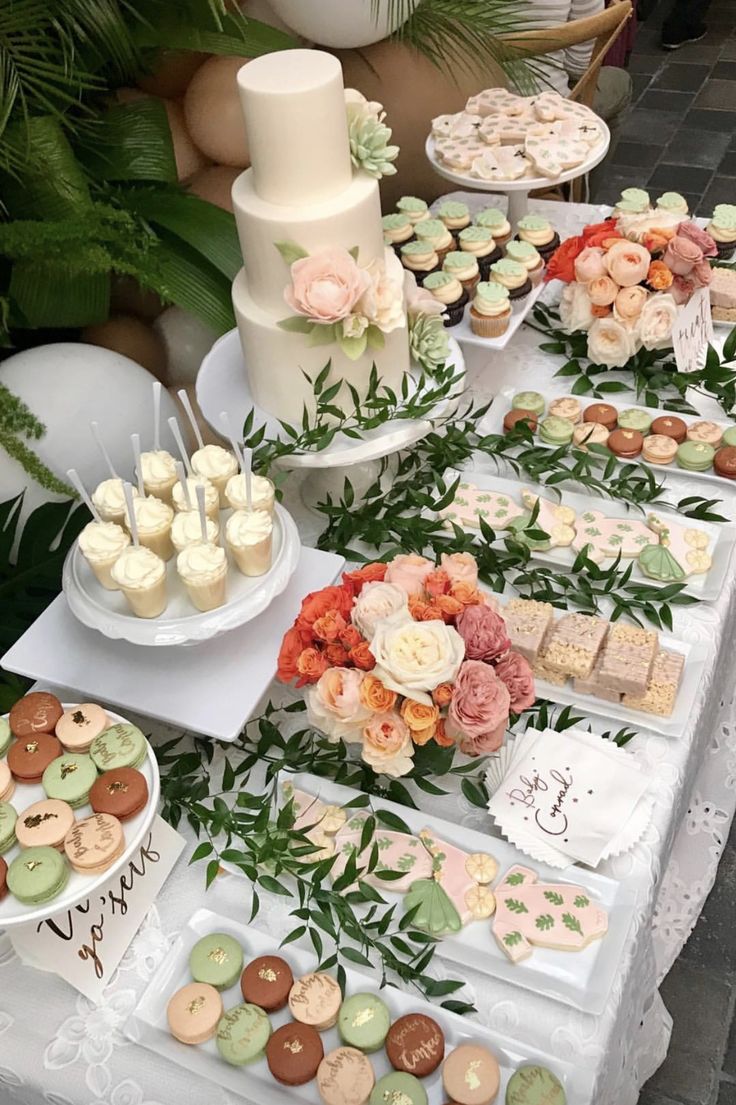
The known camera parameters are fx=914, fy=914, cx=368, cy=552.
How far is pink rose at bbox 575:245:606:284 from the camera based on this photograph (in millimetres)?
1410

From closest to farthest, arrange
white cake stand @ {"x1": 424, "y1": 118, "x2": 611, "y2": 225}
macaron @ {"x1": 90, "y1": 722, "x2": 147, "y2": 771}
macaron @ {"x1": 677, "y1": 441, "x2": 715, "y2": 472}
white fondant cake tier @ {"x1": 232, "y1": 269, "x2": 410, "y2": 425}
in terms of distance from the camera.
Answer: macaron @ {"x1": 90, "y1": 722, "x2": 147, "y2": 771} < white fondant cake tier @ {"x1": 232, "y1": 269, "x2": 410, "y2": 425} < macaron @ {"x1": 677, "y1": 441, "x2": 715, "y2": 472} < white cake stand @ {"x1": 424, "y1": 118, "x2": 611, "y2": 225}

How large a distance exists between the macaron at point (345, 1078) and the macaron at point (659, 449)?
880mm

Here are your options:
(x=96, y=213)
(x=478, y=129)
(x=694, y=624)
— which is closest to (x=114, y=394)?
(x=96, y=213)

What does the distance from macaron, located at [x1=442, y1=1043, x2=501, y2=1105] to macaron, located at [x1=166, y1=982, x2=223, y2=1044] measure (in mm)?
215

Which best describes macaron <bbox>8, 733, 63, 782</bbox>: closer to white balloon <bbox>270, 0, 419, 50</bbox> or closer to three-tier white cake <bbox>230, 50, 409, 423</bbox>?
three-tier white cake <bbox>230, 50, 409, 423</bbox>

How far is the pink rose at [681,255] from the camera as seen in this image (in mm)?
1412

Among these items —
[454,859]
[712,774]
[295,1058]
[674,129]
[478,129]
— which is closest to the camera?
[295,1058]

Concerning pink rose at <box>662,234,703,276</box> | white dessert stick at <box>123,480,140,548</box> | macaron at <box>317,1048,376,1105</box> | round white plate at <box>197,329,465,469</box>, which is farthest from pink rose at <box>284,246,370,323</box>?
macaron at <box>317,1048,376,1105</box>

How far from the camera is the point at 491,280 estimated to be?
4.79 ft

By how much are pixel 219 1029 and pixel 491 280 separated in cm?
112

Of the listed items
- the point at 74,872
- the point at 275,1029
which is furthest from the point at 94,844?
the point at 275,1029

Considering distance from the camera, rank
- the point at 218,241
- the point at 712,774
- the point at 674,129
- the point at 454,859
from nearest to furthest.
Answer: the point at 454,859 → the point at 218,241 → the point at 712,774 → the point at 674,129

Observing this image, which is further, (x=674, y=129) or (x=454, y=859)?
(x=674, y=129)

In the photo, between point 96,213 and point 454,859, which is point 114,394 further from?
point 454,859
